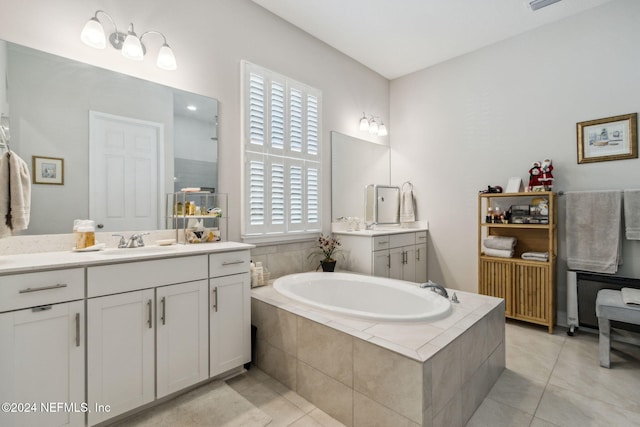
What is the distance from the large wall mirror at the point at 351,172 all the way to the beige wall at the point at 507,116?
0.42 m

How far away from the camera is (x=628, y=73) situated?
2631mm

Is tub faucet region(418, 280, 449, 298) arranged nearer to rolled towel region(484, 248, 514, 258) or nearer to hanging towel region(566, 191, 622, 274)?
rolled towel region(484, 248, 514, 258)

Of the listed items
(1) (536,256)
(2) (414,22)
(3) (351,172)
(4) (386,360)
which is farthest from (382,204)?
(4) (386,360)

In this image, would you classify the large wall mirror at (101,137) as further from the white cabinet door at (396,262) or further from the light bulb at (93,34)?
the white cabinet door at (396,262)

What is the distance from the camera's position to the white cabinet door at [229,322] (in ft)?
6.33

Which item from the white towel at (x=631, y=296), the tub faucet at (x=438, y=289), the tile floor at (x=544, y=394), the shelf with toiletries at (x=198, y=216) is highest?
the shelf with toiletries at (x=198, y=216)

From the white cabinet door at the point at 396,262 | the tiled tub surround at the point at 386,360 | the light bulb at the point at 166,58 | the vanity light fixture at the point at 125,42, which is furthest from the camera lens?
the white cabinet door at the point at 396,262

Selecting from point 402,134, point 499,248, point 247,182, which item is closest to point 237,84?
point 247,182

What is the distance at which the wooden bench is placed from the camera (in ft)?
6.78

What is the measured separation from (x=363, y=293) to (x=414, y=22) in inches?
105

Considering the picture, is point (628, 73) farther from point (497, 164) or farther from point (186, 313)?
point (186, 313)

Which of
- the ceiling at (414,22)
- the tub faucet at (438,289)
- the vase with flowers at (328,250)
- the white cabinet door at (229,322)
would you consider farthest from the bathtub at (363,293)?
the ceiling at (414,22)

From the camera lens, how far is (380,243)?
10.3 feet

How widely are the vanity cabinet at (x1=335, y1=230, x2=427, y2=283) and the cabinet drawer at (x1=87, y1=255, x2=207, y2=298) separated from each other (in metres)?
1.71
